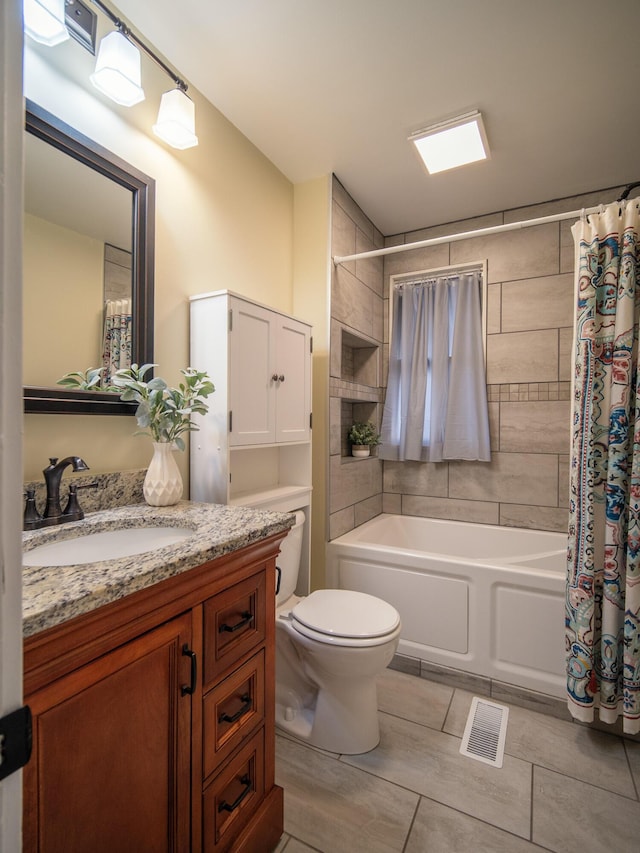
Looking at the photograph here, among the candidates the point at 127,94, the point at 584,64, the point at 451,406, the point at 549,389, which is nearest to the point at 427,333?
the point at 451,406

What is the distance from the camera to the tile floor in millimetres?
1271

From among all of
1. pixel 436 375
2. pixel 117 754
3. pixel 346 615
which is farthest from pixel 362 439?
pixel 117 754

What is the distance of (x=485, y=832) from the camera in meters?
1.29

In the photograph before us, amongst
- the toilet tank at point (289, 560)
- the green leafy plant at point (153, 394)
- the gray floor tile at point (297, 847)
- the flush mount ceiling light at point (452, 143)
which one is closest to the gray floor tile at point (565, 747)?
the gray floor tile at point (297, 847)

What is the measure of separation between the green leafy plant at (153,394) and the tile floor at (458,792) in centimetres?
127

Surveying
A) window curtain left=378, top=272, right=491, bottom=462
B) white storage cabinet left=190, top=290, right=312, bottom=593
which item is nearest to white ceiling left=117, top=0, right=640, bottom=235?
window curtain left=378, top=272, right=491, bottom=462

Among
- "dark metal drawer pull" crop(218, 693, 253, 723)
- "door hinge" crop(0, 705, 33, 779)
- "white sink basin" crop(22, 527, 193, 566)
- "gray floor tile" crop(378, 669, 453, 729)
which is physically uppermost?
"door hinge" crop(0, 705, 33, 779)

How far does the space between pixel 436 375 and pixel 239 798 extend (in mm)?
2431

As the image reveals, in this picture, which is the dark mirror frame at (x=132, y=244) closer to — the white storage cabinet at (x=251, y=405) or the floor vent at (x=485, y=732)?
the white storage cabinet at (x=251, y=405)

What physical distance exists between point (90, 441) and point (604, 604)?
1971mm

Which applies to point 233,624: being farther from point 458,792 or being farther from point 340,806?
point 458,792

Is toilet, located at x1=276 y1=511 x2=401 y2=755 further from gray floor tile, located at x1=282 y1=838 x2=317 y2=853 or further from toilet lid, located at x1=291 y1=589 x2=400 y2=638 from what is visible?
gray floor tile, located at x1=282 y1=838 x2=317 y2=853

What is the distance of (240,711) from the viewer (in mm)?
1091

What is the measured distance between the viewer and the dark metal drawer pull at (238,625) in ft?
3.36
